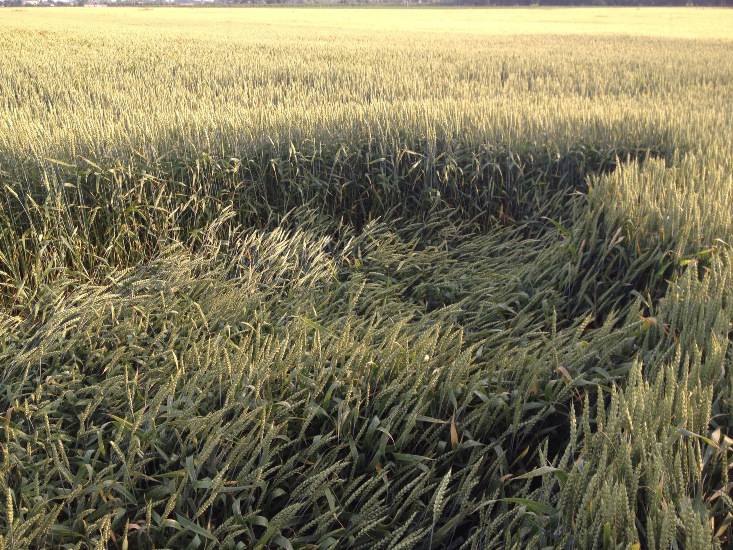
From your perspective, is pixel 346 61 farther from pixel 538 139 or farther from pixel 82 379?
pixel 82 379

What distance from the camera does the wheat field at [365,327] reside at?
1.52 metres

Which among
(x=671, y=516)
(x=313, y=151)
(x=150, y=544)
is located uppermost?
(x=313, y=151)

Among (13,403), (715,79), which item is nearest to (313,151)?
(13,403)

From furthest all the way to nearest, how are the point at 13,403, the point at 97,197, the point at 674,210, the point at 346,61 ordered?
the point at 346,61 → the point at 97,197 → the point at 674,210 → the point at 13,403

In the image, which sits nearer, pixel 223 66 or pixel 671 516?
pixel 671 516

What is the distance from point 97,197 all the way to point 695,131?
12.7ft

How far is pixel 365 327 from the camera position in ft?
8.94

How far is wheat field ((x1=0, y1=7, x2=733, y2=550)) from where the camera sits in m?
1.52

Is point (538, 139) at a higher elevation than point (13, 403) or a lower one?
higher

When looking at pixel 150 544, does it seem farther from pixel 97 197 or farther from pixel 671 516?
pixel 97 197

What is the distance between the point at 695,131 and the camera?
4445 millimetres

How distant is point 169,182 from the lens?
3455 millimetres

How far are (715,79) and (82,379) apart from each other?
9.24 meters

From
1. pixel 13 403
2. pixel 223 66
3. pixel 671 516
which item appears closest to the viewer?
pixel 671 516
